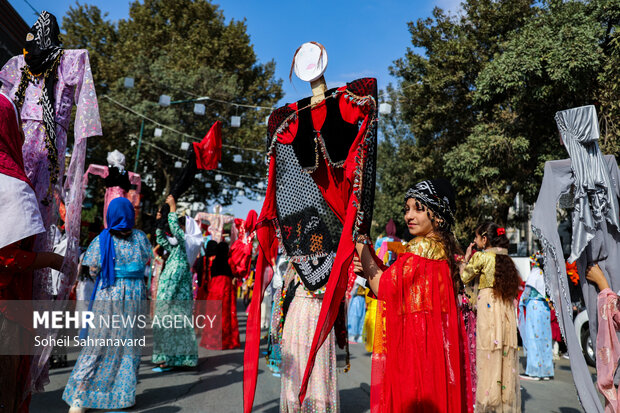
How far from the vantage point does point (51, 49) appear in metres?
3.77

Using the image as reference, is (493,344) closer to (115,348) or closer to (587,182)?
(587,182)

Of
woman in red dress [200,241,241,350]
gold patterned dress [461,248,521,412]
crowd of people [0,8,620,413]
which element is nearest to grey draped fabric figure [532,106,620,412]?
crowd of people [0,8,620,413]

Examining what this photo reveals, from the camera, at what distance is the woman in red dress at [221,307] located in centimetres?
894

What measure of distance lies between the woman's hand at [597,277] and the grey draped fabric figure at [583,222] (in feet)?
0.17

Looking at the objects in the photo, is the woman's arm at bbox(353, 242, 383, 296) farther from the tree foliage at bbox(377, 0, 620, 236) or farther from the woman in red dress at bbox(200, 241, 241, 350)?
the tree foliage at bbox(377, 0, 620, 236)

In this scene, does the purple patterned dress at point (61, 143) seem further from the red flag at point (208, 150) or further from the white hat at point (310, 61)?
the red flag at point (208, 150)

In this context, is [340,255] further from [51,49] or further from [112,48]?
[112,48]

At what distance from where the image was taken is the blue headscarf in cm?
477

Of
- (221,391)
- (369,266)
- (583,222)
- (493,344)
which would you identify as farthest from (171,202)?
(583,222)

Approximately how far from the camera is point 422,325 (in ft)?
8.46

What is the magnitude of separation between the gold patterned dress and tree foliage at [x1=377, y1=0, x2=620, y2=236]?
955cm

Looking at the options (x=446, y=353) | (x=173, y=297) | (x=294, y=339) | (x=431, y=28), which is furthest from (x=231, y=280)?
(x=431, y=28)

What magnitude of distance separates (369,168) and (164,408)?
3504mm

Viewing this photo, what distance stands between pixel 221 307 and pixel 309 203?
6100 millimetres
